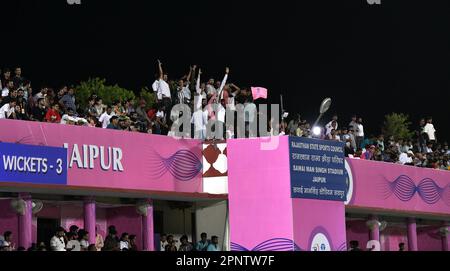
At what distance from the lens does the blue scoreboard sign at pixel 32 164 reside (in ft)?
81.7

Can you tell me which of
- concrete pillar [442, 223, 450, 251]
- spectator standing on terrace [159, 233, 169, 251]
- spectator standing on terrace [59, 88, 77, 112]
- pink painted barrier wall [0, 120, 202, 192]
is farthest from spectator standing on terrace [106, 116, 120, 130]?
concrete pillar [442, 223, 450, 251]

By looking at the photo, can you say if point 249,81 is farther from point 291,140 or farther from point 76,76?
point 291,140

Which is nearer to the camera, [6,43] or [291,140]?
[291,140]

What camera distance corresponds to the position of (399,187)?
36.2 meters

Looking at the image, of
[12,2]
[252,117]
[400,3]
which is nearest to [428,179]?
[252,117]

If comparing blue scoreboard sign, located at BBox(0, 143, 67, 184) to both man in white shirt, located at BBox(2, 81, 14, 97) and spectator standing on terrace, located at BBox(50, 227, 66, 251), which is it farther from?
spectator standing on terrace, located at BBox(50, 227, 66, 251)

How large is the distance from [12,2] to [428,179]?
22523 millimetres

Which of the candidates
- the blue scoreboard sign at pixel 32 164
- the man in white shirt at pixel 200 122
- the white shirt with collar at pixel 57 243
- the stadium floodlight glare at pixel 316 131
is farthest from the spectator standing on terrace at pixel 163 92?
the white shirt with collar at pixel 57 243

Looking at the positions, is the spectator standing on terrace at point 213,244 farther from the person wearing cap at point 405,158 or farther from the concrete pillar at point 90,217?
the person wearing cap at point 405,158

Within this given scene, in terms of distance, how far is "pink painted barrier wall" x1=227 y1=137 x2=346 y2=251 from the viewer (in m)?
29.2

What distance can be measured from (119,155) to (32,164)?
10.1 ft
